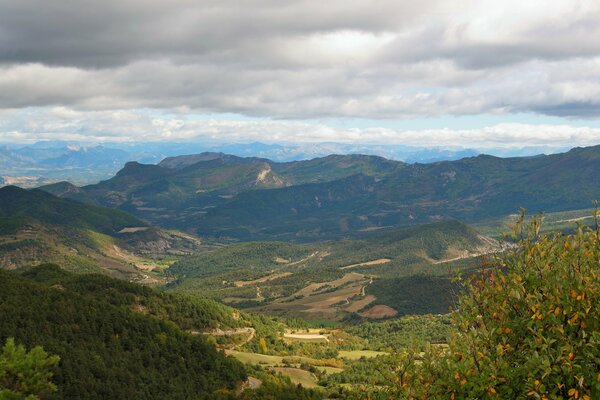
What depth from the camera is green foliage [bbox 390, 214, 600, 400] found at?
2120 centimetres

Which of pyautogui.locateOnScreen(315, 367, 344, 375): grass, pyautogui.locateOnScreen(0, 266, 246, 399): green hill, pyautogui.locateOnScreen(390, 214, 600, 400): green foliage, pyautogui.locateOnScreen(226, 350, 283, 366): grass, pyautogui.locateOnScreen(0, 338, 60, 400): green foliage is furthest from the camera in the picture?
pyautogui.locateOnScreen(226, 350, 283, 366): grass

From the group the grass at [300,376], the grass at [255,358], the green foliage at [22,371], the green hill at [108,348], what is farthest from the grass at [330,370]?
the green foliage at [22,371]

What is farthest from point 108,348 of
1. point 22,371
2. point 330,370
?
point 330,370

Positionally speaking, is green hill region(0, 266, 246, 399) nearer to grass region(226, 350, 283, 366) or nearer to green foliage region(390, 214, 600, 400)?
grass region(226, 350, 283, 366)

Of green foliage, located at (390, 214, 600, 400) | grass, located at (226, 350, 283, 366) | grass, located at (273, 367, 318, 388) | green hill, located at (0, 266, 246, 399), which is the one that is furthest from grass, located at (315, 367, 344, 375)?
green foliage, located at (390, 214, 600, 400)

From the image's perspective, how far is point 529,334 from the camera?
24.3 meters

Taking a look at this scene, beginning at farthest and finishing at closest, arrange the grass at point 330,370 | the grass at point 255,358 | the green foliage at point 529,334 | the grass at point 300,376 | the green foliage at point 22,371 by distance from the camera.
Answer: the grass at point 255,358, the grass at point 330,370, the grass at point 300,376, the green foliage at point 22,371, the green foliage at point 529,334

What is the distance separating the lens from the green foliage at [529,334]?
21203 millimetres

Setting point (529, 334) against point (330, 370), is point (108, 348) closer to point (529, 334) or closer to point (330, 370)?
point (330, 370)

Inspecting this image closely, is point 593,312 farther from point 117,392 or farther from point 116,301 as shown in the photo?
point 116,301

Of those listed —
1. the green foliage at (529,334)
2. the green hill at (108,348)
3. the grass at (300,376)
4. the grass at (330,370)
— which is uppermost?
the green foliage at (529,334)

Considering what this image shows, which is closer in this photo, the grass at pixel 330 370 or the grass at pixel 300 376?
the grass at pixel 300 376

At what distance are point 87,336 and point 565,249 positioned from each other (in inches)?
4594

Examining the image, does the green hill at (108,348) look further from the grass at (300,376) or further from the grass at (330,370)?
the grass at (330,370)
